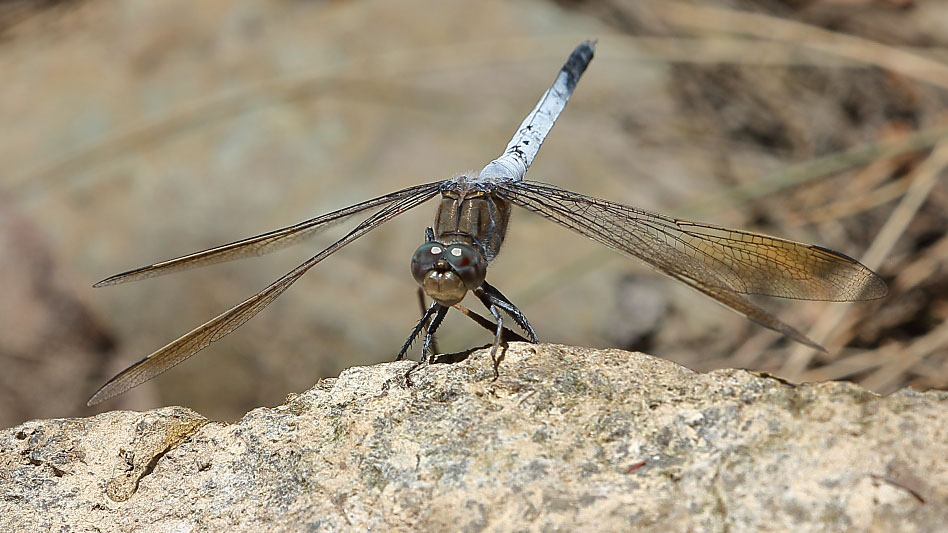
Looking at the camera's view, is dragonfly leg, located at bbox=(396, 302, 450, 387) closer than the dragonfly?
No

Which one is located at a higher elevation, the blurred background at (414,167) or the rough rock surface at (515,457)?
the blurred background at (414,167)

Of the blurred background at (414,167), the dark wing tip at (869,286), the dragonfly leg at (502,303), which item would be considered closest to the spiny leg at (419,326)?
the dragonfly leg at (502,303)

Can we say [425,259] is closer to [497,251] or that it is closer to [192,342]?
[497,251]

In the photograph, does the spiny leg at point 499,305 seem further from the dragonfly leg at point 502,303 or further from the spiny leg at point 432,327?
the spiny leg at point 432,327

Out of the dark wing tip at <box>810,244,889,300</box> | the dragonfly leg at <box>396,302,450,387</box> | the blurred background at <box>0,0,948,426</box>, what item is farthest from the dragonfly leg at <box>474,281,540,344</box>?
the blurred background at <box>0,0,948,426</box>

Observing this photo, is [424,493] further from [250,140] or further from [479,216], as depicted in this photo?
[250,140]

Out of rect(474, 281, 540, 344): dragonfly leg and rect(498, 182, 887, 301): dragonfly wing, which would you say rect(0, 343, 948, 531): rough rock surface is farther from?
rect(498, 182, 887, 301): dragonfly wing

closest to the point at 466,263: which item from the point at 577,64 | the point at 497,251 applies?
the point at 497,251
